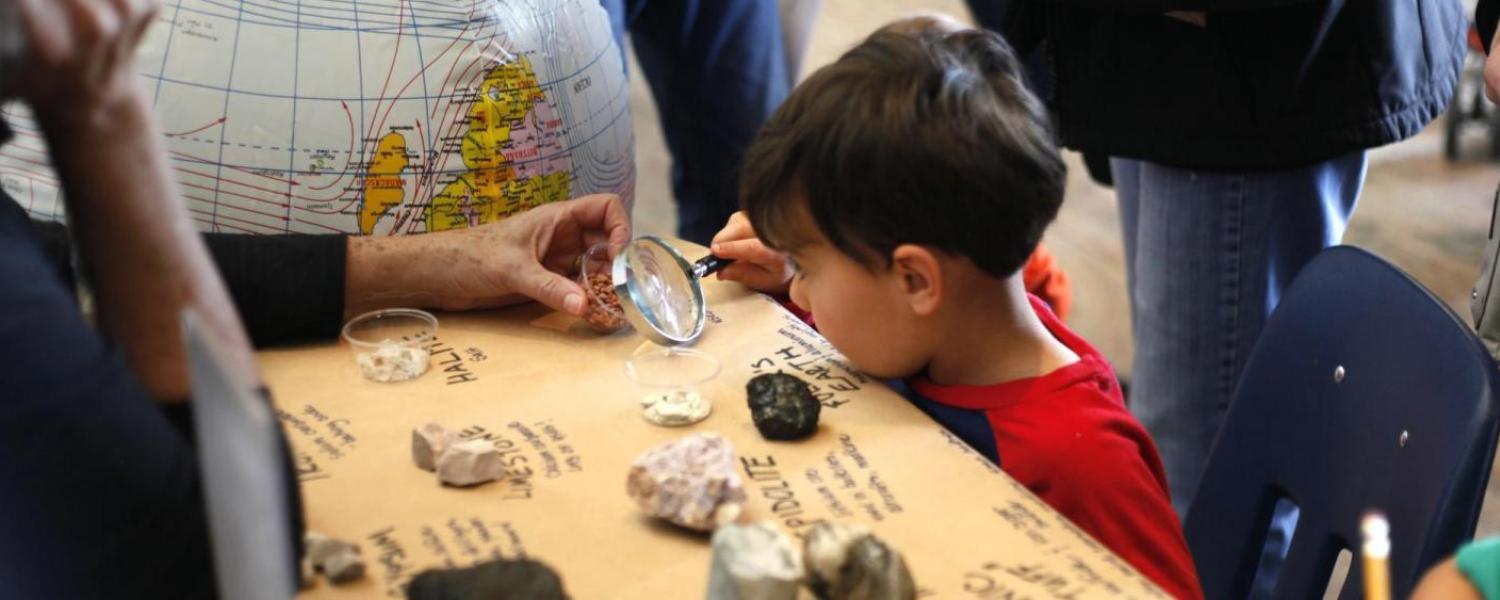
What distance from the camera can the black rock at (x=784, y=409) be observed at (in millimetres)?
1115

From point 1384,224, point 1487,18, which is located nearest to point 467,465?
point 1487,18

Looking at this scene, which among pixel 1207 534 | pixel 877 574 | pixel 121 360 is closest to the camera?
pixel 121 360

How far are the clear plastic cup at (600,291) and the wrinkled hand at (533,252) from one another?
12 millimetres

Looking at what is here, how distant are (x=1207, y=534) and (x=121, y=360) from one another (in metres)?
1.00

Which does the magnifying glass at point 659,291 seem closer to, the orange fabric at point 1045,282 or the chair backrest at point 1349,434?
the chair backrest at point 1349,434

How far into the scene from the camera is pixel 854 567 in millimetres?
864

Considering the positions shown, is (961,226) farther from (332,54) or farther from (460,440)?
(332,54)

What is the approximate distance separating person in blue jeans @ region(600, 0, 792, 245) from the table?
1.07 metres

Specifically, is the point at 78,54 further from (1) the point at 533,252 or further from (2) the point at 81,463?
(1) the point at 533,252

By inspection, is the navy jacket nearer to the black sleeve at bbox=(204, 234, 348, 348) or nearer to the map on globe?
the map on globe

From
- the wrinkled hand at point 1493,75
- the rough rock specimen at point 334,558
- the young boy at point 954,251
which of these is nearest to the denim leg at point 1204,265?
the wrinkled hand at point 1493,75

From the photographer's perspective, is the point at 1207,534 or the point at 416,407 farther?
the point at 1207,534

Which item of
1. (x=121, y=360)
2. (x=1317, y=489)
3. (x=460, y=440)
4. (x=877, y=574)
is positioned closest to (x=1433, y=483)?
(x=1317, y=489)

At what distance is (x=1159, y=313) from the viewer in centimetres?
185
